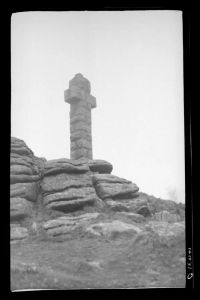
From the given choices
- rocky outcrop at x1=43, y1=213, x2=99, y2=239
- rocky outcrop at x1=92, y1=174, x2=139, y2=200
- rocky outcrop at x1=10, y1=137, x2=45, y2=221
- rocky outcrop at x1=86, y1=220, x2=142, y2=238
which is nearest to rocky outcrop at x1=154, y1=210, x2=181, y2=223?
rocky outcrop at x1=86, y1=220, x2=142, y2=238

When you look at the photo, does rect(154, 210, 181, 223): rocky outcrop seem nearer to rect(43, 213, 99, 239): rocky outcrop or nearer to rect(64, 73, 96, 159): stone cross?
rect(43, 213, 99, 239): rocky outcrop

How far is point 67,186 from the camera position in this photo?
20.7 feet

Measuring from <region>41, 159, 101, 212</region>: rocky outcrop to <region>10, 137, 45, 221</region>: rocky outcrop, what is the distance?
0.16 meters

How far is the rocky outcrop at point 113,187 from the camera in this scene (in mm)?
6109

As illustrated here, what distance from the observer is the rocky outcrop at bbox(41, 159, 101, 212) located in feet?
20.1

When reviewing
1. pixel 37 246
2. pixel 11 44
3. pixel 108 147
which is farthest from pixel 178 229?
pixel 11 44

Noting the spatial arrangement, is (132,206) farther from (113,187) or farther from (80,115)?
(80,115)

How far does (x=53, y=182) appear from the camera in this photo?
20.5 feet

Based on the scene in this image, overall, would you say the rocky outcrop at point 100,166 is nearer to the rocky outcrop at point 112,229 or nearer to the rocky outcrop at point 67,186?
the rocky outcrop at point 67,186

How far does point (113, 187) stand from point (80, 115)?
0.98 meters

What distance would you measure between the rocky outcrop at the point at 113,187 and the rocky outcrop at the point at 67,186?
0.09 meters

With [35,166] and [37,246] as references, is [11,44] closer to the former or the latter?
[35,166]

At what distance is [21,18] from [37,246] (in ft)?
8.89

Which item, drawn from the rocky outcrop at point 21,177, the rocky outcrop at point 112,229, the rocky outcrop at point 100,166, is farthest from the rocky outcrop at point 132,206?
the rocky outcrop at point 21,177
